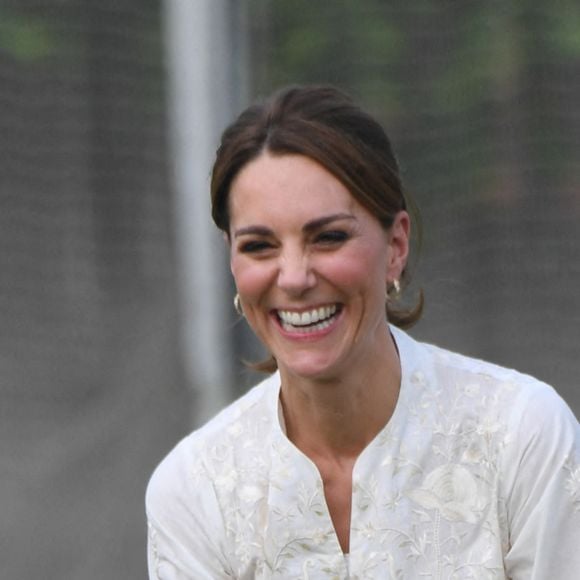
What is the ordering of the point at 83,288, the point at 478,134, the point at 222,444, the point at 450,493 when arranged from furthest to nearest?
the point at 83,288
the point at 478,134
the point at 222,444
the point at 450,493

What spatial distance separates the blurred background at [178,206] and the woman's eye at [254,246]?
1.55 metres

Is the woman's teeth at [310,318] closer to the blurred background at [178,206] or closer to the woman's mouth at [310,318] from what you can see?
the woman's mouth at [310,318]

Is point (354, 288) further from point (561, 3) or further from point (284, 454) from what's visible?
point (561, 3)

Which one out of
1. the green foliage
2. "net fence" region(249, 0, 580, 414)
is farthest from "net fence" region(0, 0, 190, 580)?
"net fence" region(249, 0, 580, 414)

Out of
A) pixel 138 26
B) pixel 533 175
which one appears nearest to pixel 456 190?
pixel 533 175

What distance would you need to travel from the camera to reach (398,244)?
387 cm

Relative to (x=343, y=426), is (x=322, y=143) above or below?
above

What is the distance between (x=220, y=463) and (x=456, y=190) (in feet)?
5.50

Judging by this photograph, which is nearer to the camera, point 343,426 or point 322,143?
point 322,143

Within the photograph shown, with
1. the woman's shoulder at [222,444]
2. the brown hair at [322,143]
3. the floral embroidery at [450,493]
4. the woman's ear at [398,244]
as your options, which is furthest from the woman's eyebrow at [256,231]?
the floral embroidery at [450,493]

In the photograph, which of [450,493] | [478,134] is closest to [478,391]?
[450,493]

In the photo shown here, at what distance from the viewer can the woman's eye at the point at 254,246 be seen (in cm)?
373

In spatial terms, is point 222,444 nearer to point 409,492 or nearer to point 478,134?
point 409,492

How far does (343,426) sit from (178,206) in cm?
190
